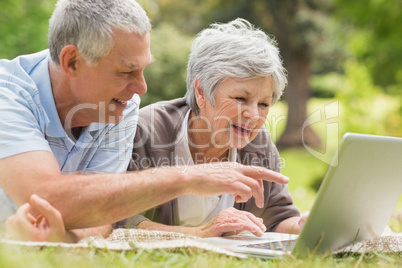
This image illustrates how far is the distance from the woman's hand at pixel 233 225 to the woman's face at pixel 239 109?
0.53 metres

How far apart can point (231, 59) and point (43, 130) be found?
3.60 feet

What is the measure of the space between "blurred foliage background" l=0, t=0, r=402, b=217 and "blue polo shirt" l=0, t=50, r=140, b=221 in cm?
264

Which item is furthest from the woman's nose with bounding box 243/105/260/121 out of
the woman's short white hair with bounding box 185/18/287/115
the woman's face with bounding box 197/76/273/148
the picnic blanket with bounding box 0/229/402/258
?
the picnic blanket with bounding box 0/229/402/258

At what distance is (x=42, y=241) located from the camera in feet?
7.61

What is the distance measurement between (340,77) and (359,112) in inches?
478

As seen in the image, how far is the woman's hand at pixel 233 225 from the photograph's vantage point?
8.99ft

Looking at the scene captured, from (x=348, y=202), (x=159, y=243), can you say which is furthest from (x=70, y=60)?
(x=348, y=202)

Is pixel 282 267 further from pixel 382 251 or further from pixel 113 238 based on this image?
pixel 113 238

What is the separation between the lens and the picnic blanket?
88.6 inches

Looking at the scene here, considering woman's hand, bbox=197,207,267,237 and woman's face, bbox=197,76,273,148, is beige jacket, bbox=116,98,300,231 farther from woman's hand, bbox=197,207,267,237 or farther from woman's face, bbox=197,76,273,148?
woman's hand, bbox=197,207,267,237

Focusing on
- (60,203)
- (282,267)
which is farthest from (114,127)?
(282,267)

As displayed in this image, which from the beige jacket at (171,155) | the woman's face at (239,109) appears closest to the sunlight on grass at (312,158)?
the beige jacket at (171,155)

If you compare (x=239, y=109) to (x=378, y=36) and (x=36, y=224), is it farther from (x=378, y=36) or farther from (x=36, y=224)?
(x=378, y=36)

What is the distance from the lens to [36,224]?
237 cm
